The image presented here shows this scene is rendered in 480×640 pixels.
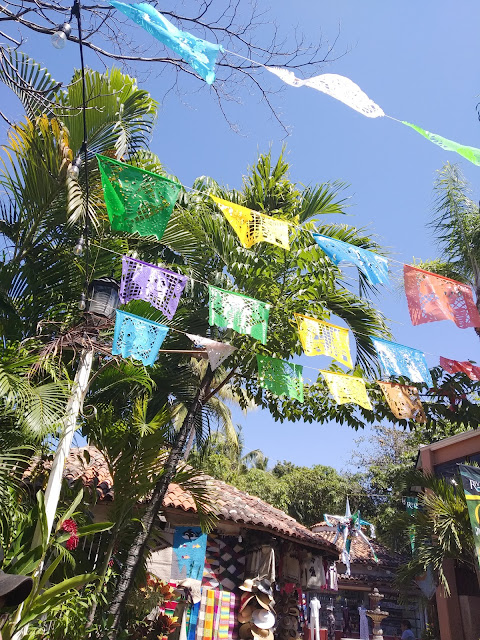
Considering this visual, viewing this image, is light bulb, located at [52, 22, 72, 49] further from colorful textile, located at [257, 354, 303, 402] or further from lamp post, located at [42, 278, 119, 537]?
colorful textile, located at [257, 354, 303, 402]

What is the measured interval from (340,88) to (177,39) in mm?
1376

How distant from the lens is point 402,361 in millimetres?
6867

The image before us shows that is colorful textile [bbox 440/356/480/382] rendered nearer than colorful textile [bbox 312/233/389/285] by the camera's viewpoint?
No

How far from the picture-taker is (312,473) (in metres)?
22.3

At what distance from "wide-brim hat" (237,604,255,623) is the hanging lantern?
6.04 m

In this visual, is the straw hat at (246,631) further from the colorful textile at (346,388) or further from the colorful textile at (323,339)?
the colorful textile at (323,339)

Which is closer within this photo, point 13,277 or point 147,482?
point 13,277

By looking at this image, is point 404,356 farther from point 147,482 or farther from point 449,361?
point 147,482

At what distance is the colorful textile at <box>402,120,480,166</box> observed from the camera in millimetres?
3955

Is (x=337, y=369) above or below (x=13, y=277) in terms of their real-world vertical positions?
above

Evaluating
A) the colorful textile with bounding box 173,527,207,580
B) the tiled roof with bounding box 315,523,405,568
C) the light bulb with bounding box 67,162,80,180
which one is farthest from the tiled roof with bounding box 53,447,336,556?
the tiled roof with bounding box 315,523,405,568

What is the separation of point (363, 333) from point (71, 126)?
4.71 metres

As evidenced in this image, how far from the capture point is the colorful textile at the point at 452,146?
3955 millimetres

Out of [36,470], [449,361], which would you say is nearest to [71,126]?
[36,470]
